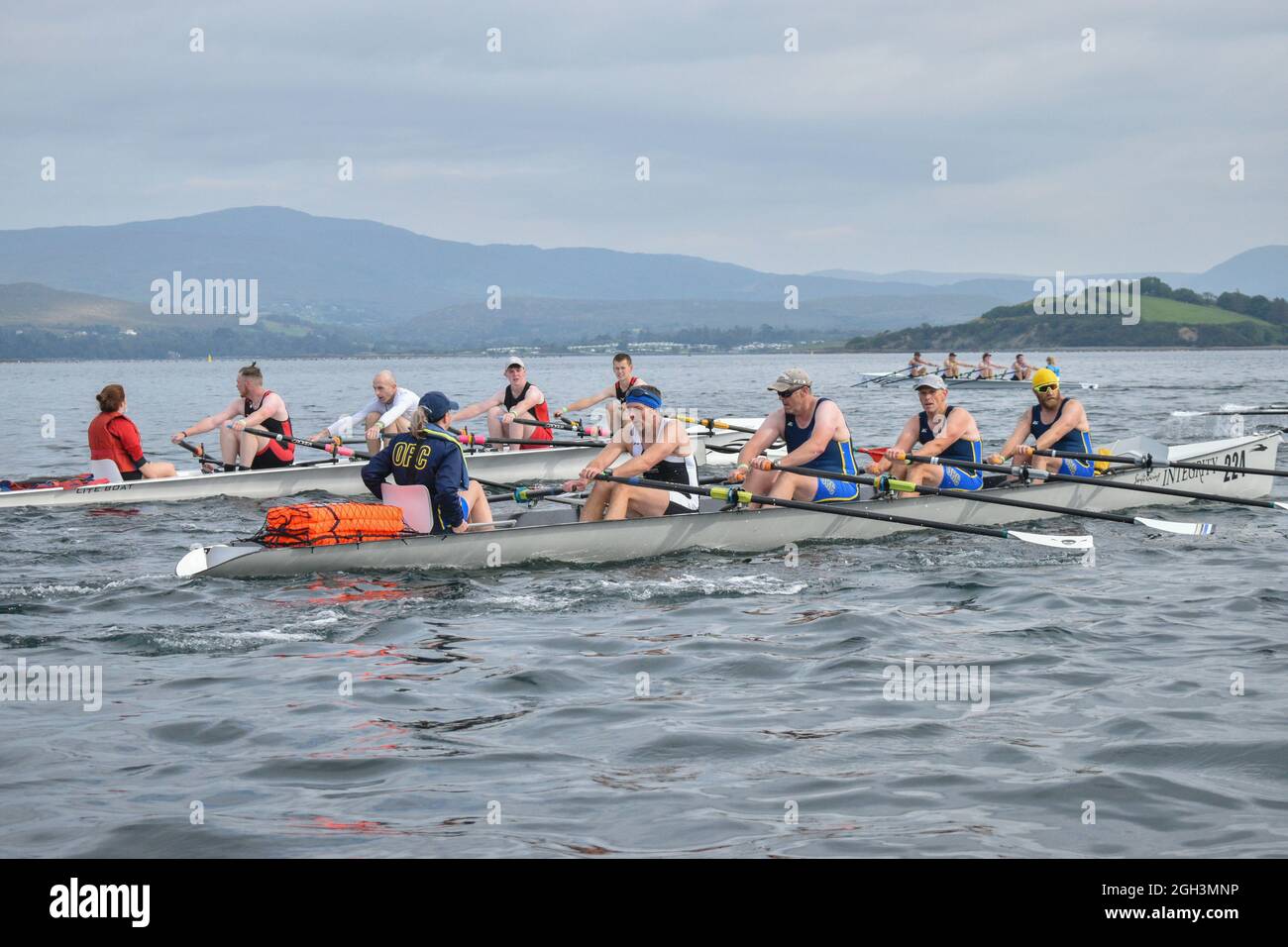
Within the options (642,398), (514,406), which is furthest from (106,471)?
(642,398)

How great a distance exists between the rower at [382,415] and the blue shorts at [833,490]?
7058mm

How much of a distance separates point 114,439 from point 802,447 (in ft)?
32.4

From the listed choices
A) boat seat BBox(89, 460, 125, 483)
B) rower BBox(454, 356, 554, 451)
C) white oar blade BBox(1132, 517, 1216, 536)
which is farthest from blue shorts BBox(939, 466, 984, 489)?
boat seat BBox(89, 460, 125, 483)

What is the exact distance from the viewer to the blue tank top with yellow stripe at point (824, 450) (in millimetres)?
14023

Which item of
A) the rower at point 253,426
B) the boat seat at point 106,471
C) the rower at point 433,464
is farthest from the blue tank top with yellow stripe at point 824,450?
the boat seat at point 106,471

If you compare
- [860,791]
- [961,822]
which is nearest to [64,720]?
[860,791]

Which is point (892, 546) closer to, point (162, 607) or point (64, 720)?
point (162, 607)

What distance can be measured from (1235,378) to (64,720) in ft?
226

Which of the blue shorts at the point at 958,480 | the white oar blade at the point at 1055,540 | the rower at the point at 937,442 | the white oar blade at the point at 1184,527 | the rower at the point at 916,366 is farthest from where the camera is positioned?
the rower at the point at 916,366

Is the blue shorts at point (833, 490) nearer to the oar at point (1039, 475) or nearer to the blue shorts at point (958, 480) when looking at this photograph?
the oar at point (1039, 475)

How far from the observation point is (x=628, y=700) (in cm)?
884

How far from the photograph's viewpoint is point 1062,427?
1630 centimetres

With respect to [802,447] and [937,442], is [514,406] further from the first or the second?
[802,447]

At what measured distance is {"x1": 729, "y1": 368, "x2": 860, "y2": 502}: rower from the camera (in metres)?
13.8
